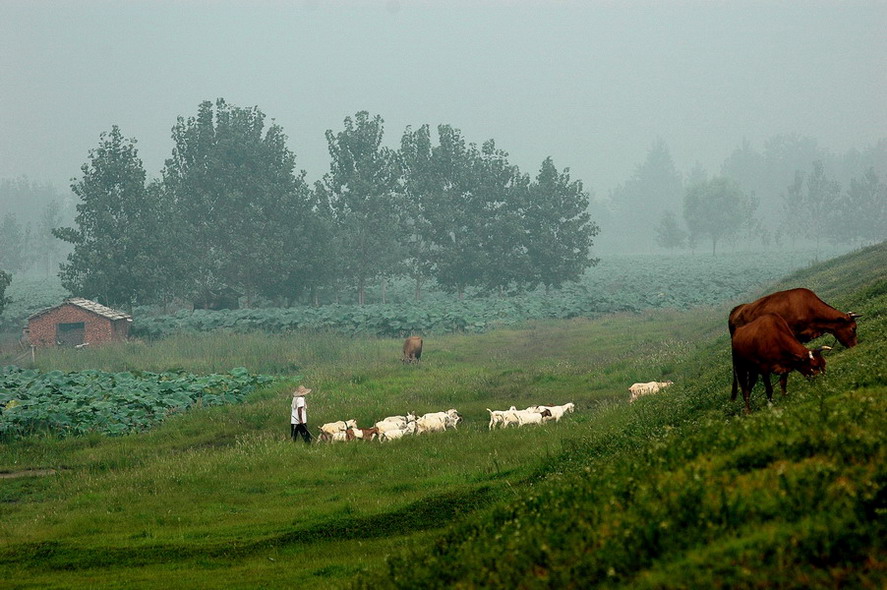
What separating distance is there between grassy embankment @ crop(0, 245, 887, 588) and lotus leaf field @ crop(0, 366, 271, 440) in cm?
121

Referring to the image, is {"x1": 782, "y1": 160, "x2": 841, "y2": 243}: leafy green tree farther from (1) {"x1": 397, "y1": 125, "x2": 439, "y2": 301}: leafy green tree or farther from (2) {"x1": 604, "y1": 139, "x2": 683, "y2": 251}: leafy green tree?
(1) {"x1": 397, "y1": 125, "x2": 439, "y2": 301}: leafy green tree

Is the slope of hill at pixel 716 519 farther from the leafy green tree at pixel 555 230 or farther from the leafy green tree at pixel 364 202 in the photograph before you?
the leafy green tree at pixel 555 230

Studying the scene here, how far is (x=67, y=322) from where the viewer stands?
46812mm

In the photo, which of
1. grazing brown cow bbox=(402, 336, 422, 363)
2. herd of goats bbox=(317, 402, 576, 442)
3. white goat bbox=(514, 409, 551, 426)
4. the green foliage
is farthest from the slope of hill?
the green foliage

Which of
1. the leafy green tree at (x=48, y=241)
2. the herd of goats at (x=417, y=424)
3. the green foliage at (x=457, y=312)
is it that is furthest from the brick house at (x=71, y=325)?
the leafy green tree at (x=48, y=241)

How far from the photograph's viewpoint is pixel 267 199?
6288 centimetres

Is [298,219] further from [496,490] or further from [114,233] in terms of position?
[496,490]

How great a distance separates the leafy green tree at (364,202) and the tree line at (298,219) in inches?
4.3

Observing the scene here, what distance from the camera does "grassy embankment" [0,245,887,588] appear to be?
718 cm

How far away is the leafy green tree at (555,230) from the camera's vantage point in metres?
70.6

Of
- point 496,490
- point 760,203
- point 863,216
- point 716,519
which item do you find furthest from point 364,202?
point 760,203

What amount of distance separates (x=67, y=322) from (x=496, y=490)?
38363 millimetres

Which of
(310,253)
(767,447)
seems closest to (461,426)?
(767,447)

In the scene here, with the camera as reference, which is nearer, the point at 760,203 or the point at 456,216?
the point at 456,216
